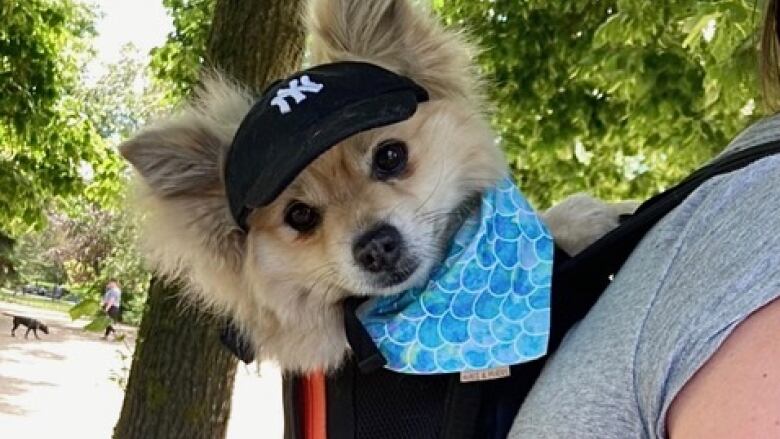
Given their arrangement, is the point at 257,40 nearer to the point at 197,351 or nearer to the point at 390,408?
the point at 197,351

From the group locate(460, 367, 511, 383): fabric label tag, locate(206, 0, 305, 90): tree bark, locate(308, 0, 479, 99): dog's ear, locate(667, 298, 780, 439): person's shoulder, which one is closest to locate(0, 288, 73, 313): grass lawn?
locate(206, 0, 305, 90): tree bark

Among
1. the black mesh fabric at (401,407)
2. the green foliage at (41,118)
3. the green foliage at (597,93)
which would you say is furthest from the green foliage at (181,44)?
the black mesh fabric at (401,407)

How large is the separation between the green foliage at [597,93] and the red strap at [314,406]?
3.49 m

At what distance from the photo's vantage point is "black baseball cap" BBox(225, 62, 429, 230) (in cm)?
158

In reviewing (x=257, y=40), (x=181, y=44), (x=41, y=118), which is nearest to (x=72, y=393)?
(x=41, y=118)

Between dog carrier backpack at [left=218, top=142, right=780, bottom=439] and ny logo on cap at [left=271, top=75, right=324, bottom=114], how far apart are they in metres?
0.41

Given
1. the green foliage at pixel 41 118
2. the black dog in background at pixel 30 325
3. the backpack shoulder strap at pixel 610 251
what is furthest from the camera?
the black dog in background at pixel 30 325

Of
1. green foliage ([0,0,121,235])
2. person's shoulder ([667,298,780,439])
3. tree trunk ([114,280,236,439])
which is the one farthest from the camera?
green foliage ([0,0,121,235])

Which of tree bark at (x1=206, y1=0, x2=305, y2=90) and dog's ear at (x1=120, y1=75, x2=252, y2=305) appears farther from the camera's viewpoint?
tree bark at (x1=206, y1=0, x2=305, y2=90)

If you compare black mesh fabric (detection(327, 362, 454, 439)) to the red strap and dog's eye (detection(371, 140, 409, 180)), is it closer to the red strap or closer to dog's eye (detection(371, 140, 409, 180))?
the red strap

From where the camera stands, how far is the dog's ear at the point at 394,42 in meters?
1.99

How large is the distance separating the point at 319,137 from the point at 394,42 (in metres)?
0.49

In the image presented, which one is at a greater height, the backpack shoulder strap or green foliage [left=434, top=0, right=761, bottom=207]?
the backpack shoulder strap

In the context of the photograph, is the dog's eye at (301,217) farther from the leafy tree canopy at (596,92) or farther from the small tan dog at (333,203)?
the leafy tree canopy at (596,92)
